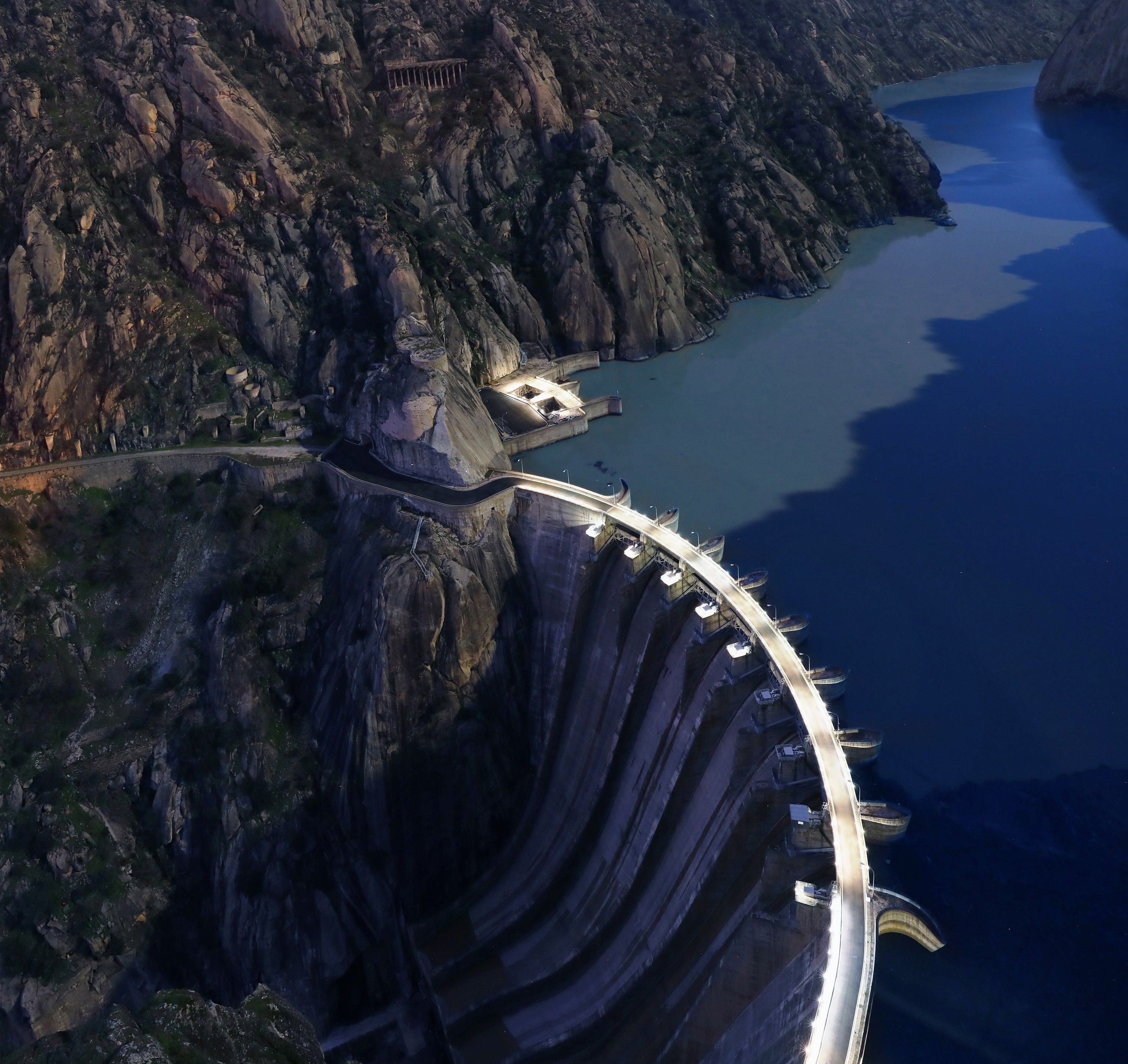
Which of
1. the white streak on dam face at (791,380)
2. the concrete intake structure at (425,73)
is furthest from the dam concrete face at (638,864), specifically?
the concrete intake structure at (425,73)

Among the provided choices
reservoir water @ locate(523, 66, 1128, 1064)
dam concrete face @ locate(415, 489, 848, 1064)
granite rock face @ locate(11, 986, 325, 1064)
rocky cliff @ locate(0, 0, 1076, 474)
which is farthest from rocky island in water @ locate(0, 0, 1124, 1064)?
reservoir water @ locate(523, 66, 1128, 1064)

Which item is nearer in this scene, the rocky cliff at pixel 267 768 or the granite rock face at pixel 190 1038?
the granite rock face at pixel 190 1038

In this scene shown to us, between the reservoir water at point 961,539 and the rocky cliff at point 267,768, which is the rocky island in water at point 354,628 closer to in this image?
the rocky cliff at point 267,768

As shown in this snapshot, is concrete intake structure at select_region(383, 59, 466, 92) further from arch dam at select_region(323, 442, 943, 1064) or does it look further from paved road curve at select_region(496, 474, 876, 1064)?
paved road curve at select_region(496, 474, 876, 1064)

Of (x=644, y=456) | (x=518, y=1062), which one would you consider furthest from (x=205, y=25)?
(x=518, y=1062)

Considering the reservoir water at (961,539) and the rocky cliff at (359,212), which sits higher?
the rocky cliff at (359,212)

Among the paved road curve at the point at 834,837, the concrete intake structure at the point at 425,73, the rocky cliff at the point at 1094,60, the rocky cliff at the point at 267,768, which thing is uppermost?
the rocky cliff at the point at 1094,60
